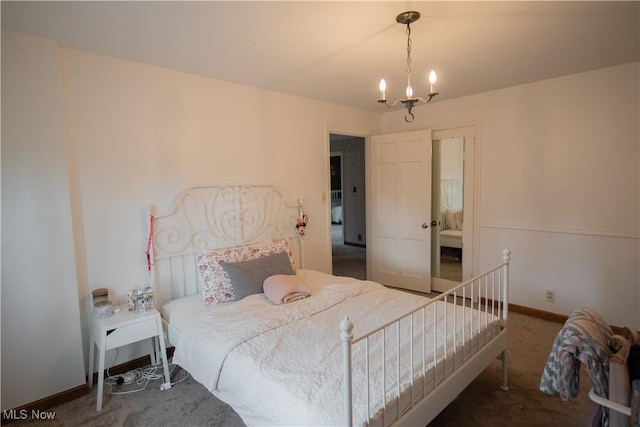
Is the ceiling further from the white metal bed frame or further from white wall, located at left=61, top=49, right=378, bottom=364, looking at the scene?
the white metal bed frame

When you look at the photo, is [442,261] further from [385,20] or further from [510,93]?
[385,20]

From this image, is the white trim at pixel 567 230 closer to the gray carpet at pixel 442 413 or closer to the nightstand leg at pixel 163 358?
the gray carpet at pixel 442 413

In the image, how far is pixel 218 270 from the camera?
107 inches

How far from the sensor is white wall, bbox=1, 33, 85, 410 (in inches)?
83.0

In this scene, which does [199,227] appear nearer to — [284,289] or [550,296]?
[284,289]

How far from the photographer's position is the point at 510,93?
3.59 meters

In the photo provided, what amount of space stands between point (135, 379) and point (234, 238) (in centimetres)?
134

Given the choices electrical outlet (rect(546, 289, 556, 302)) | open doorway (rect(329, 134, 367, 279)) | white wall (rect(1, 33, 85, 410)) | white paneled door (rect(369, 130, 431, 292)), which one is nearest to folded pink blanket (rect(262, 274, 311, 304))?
white wall (rect(1, 33, 85, 410))

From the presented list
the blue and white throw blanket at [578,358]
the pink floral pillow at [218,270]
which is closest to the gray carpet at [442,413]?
the pink floral pillow at [218,270]

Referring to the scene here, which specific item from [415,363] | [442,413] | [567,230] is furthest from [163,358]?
[567,230]

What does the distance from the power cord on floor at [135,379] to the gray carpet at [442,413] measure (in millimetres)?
52

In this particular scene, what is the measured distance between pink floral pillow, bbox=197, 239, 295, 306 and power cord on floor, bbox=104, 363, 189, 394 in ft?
2.14

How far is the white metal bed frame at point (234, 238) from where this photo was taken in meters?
2.13

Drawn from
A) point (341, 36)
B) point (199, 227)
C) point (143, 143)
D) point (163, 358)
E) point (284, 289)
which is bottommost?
point (163, 358)
